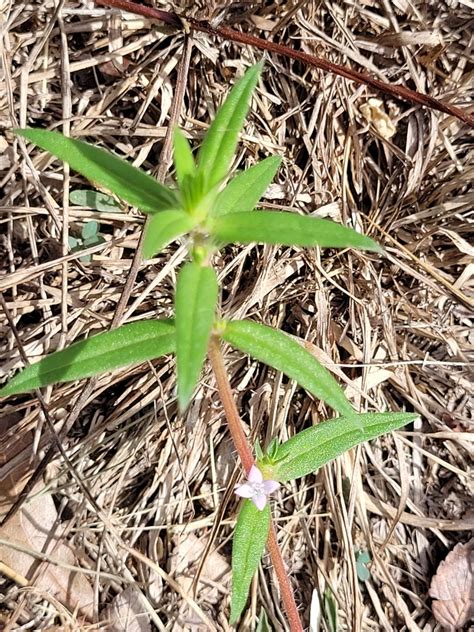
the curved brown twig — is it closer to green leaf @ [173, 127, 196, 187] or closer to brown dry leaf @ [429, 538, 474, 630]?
green leaf @ [173, 127, 196, 187]

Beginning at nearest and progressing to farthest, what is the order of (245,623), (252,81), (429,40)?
1. (252,81)
2. (245,623)
3. (429,40)

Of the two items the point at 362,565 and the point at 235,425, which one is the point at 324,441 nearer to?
the point at 235,425

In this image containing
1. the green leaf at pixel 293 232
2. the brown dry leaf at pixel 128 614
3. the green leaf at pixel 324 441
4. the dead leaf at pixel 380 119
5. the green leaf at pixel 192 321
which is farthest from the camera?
the dead leaf at pixel 380 119

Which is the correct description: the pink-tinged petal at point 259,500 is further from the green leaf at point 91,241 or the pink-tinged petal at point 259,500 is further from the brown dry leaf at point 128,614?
the green leaf at point 91,241

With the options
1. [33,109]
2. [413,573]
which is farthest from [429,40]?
[413,573]

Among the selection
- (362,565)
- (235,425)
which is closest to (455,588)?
(362,565)

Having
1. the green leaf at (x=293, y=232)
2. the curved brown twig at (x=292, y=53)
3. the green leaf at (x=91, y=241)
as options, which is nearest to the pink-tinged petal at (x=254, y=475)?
the green leaf at (x=293, y=232)

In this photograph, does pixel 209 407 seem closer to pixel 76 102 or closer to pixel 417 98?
pixel 76 102
